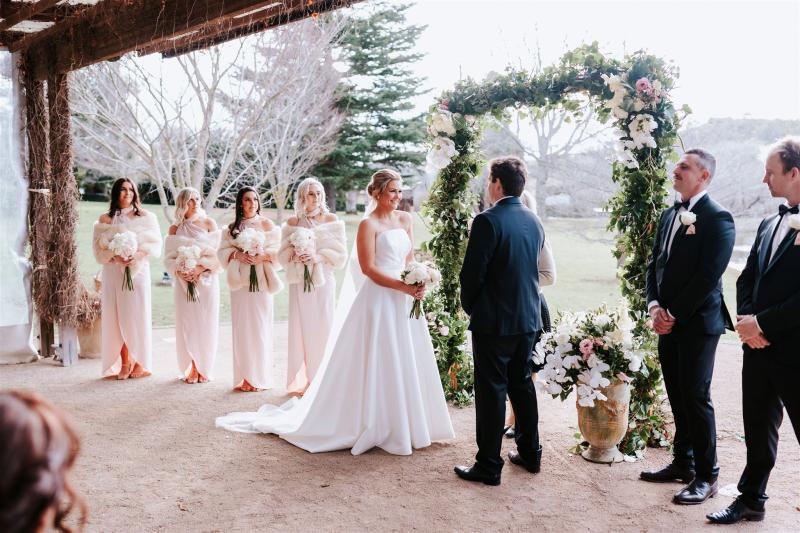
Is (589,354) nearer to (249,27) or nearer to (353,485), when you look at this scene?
(353,485)

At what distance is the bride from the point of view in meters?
5.30

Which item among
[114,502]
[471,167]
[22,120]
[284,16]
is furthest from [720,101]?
[114,502]

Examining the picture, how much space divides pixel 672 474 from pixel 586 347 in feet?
3.42

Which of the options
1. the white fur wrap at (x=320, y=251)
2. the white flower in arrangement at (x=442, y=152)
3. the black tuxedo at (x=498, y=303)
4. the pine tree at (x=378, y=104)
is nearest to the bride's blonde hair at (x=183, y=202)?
the white fur wrap at (x=320, y=251)

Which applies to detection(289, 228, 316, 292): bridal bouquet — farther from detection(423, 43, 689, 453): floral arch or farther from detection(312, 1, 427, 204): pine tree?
detection(312, 1, 427, 204): pine tree

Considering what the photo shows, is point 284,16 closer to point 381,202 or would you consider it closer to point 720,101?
point 381,202

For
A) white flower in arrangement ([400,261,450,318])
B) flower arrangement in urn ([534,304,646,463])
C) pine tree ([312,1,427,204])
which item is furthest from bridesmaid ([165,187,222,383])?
pine tree ([312,1,427,204])

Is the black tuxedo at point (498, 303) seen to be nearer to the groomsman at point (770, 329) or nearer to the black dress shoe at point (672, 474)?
the black dress shoe at point (672, 474)

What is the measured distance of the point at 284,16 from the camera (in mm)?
6199

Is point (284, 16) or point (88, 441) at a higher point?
point (284, 16)

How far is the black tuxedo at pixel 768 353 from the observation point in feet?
12.4

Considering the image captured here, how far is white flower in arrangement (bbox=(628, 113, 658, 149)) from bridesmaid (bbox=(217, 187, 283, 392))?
3809 mm

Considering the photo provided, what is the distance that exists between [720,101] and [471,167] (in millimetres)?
8306

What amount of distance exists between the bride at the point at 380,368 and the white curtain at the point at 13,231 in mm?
4902
